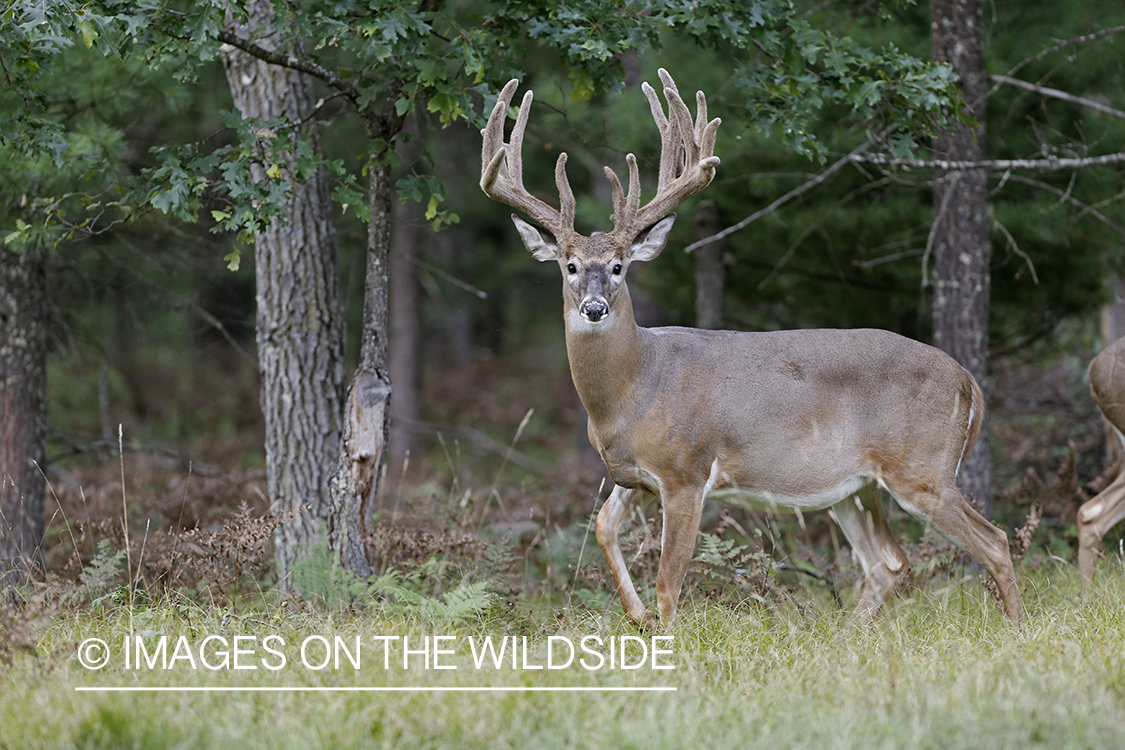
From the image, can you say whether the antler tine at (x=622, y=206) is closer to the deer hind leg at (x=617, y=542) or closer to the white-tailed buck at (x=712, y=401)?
the white-tailed buck at (x=712, y=401)

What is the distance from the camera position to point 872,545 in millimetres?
5961

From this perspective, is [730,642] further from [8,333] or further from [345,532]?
[8,333]

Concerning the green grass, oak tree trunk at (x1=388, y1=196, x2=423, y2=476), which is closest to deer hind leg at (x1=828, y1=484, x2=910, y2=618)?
the green grass

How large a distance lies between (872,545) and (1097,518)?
5.78 feet

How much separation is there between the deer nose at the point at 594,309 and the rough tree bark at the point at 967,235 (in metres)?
2.81

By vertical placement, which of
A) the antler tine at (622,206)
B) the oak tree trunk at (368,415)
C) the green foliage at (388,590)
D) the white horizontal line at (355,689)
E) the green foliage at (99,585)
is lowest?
the green foliage at (388,590)

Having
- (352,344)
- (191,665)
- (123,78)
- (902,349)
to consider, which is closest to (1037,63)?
(902,349)

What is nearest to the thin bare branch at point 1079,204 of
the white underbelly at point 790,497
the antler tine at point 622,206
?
the white underbelly at point 790,497

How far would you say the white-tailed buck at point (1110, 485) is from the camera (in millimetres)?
6594

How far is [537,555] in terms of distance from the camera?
7.36 metres

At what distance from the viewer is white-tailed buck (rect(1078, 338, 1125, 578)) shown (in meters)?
6.59

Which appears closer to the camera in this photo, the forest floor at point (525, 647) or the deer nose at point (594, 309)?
the forest floor at point (525, 647)

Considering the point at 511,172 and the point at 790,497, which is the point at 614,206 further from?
the point at 790,497

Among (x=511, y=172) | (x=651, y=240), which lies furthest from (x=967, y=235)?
(x=511, y=172)
